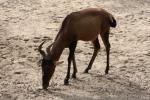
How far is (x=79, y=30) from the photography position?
11367 millimetres

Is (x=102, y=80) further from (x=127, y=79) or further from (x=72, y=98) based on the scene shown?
(x=72, y=98)

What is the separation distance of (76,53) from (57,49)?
258 centimetres

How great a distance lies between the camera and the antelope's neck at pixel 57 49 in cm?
1087

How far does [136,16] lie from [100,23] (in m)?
5.27

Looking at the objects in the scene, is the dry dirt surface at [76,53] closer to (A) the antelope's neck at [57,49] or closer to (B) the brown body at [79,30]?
(B) the brown body at [79,30]

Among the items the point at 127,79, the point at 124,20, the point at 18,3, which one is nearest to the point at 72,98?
the point at 127,79

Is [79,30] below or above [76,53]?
above

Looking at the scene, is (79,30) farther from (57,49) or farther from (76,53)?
(76,53)

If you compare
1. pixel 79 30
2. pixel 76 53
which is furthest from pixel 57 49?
pixel 76 53

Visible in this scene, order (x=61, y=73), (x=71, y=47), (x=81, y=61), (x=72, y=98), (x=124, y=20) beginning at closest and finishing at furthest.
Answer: (x=72, y=98)
(x=71, y=47)
(x=61, y=73)
(x=81, y=61)
(x=124, y=20)

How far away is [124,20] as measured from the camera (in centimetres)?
1655

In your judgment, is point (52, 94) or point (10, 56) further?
point (10, 56)

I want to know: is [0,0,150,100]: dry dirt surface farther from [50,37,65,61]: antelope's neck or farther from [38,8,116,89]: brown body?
[50,37,65,61]: antelope's neck

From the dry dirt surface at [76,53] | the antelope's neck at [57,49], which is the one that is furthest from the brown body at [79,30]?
the dry dirt surface at [76,53]
